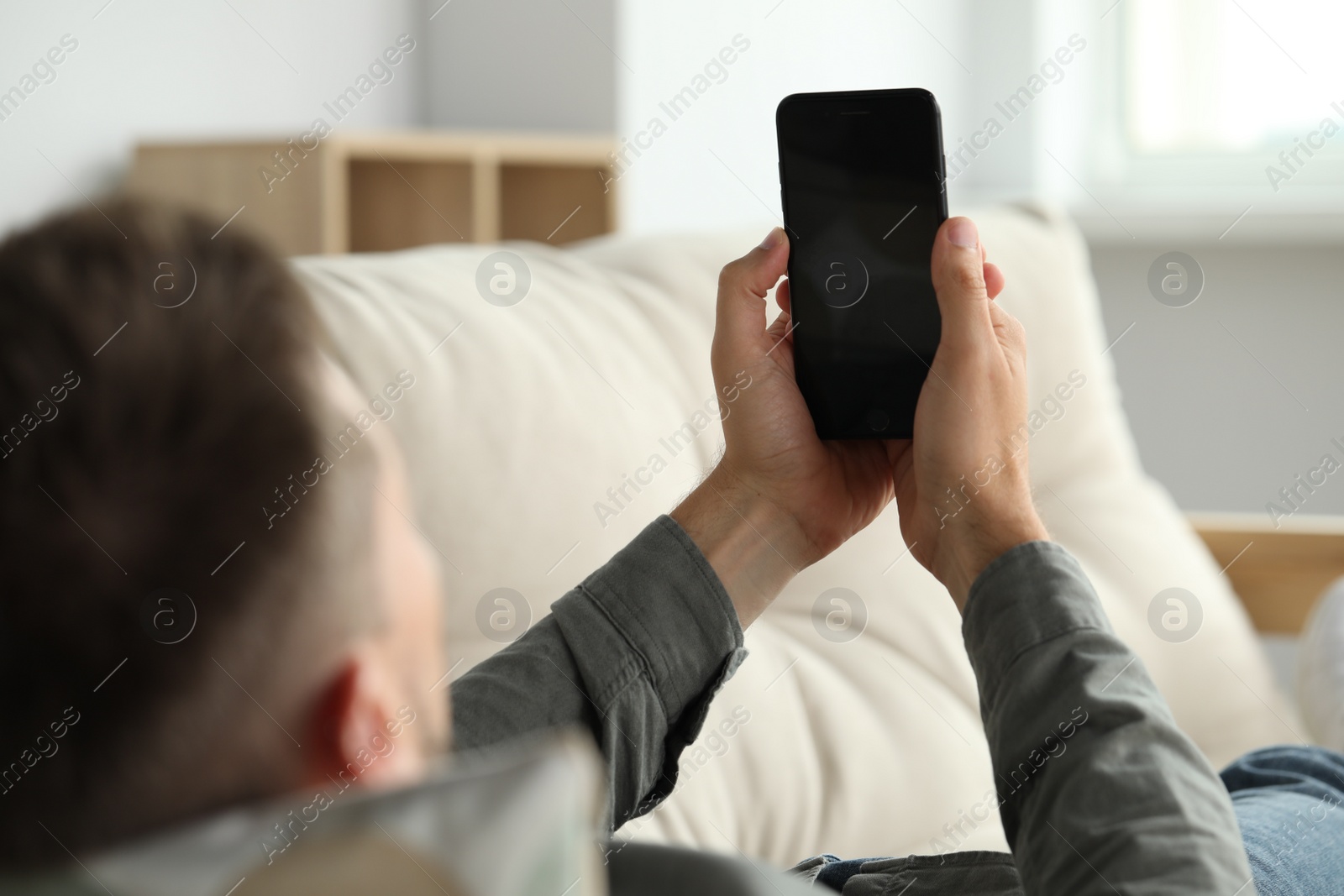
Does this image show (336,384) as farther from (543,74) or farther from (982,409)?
(543,74)

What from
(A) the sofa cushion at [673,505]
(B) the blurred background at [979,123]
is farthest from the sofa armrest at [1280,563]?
(B) the blurred background at [979,123]

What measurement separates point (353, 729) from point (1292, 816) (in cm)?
73

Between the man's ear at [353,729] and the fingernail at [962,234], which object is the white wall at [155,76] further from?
the man's ear at [353,729]

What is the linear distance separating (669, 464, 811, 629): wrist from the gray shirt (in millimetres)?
19

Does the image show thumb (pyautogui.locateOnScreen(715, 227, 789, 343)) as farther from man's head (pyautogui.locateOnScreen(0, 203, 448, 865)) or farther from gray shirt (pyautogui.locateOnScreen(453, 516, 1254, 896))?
man's head (pyautogui.locateOnScreen(0, 203, 448, 865))

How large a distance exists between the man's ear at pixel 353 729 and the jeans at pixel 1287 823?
470mm

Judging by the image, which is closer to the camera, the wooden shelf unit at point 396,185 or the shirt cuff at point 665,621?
the shirt cuff at point 665,621

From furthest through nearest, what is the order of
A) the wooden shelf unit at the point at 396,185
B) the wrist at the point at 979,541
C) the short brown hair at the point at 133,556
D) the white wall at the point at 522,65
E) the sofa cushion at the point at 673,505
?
the white wall at the point at 522,65 → the wooden shelf unit at the point at 396,185 → the sofa cushion at the point at 673,505 → the wrist at the point at 979,541 → the short brown hair at the point at 133,556

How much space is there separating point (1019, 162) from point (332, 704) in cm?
253

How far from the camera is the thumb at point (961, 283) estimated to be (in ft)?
2.16

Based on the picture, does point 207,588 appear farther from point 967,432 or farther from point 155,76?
point 155,76

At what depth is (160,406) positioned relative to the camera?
0.28m

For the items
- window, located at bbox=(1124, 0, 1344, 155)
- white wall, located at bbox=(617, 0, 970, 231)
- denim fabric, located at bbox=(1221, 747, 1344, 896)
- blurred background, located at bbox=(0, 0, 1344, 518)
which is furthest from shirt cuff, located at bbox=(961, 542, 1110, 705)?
window, located at bbox=(1124, 0, 1344, 155)

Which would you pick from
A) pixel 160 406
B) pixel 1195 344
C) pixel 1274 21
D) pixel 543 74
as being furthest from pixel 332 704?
pixel 1274 21
